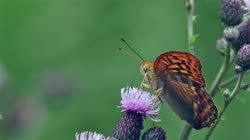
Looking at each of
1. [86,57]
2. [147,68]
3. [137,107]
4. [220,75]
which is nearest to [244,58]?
[220,75]

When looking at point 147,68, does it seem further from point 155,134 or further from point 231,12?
point 231,12

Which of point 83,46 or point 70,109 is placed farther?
point 83,46

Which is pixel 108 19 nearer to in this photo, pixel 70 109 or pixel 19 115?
pixel 70 109

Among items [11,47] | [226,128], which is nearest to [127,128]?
[226,128]

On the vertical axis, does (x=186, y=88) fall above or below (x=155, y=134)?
above

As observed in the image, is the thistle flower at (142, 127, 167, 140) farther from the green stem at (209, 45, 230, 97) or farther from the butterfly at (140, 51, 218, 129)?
the green stem at (209, 45, 230, 97)

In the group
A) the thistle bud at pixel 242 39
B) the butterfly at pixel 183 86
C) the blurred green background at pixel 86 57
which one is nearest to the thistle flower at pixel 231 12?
the thistle bud at pixel 242 39

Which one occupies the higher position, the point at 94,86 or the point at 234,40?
the point at 234,40
